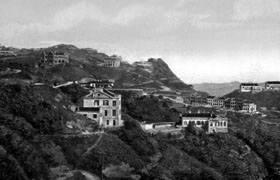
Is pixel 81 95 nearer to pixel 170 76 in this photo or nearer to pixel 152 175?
pixel 152 175

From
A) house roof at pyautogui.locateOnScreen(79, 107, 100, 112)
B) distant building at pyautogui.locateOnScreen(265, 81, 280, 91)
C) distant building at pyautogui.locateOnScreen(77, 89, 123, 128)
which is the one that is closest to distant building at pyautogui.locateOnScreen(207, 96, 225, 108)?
distant building at pyautogui.locateOnScreen(265, 81, 280, 91)

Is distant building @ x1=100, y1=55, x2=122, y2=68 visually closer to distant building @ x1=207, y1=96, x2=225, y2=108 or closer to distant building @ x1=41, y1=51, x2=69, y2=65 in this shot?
distant building @ x1=41, y1=51, x2=69, y2=65

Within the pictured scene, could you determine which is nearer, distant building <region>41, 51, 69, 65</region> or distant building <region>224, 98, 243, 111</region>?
distant building <region>41, 51, 69, 65</region>

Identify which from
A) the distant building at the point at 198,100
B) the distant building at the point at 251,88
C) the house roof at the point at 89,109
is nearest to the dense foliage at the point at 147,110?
the house roof at the point at 89,109

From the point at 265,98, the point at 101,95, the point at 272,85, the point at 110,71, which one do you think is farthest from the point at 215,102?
the point at 101,95

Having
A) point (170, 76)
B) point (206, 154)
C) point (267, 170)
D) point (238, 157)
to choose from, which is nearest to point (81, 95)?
point (206, 154)

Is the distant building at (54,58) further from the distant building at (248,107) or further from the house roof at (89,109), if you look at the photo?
the house roof at (89,109)
